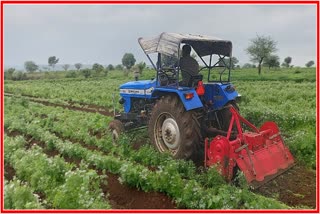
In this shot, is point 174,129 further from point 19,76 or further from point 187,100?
point 19,76

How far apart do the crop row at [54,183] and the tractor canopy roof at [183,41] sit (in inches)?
111

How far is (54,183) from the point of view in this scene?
6.01m

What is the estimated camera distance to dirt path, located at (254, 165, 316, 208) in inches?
228

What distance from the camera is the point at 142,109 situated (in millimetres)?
9086

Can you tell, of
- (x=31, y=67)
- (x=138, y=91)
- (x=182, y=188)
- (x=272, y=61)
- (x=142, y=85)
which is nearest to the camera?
(x=182, y=188)

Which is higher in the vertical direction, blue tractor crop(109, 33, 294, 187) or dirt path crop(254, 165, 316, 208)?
blue tractor crop(109, 33, 294, 187)

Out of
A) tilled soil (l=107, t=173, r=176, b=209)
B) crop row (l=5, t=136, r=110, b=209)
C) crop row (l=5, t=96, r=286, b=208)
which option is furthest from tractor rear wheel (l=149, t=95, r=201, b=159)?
crop row (l=5, t=136, r=110, b=209)

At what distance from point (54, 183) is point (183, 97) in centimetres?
279

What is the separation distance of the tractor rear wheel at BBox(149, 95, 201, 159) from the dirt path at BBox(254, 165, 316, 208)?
58.0 inches

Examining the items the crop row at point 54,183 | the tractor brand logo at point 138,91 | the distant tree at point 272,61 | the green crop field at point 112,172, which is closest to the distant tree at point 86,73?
the distant tree at point 272,61

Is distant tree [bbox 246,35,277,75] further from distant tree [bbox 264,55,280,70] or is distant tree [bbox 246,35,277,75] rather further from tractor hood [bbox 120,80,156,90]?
tractor hood [bbox 120,80,156,90]

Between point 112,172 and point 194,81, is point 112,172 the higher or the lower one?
the lower one

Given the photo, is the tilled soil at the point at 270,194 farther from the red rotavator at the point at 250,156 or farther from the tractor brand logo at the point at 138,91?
the tractor brand logo at the point at 138,91

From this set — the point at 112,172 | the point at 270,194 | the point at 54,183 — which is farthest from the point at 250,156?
the point at 54,183
